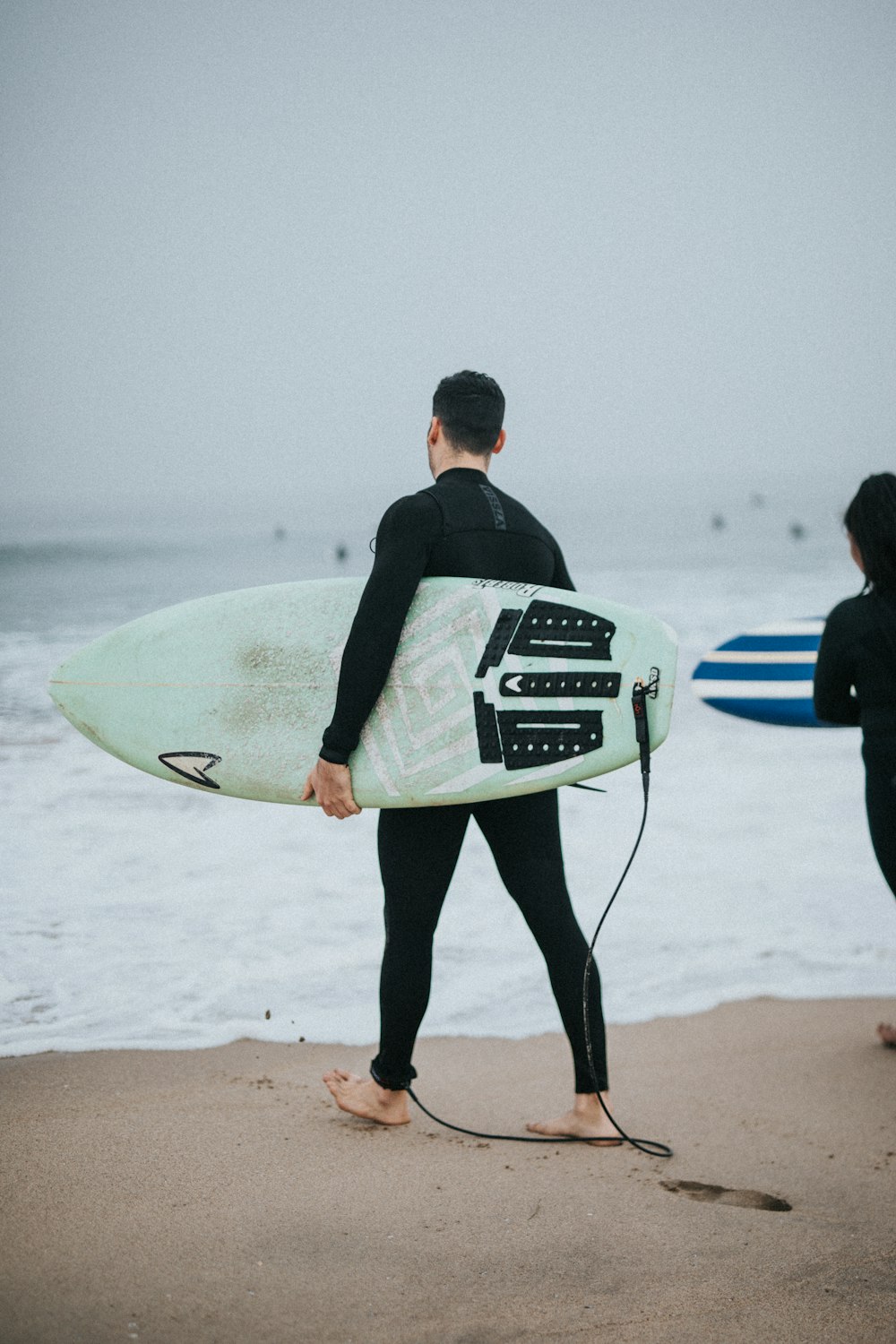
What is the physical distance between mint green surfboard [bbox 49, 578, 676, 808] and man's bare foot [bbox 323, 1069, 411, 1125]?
22.2 inches

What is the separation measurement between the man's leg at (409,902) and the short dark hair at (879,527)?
0.86m

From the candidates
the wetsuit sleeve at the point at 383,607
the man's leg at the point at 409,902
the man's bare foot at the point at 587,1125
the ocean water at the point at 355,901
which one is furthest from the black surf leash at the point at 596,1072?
the ocean water at the point at 355,901

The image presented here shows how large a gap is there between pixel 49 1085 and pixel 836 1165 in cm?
152

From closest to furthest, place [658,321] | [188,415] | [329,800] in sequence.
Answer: [329,800] < [188,415] < [658,321]

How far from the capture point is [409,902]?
1.71 m

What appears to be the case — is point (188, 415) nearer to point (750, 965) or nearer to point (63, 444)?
point (63, 444)

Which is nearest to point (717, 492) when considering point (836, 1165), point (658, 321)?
point (658, 321)

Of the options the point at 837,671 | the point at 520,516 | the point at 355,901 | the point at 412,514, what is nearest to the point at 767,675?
the point at 355,901

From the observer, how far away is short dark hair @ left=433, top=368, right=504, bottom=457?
170 centimetres

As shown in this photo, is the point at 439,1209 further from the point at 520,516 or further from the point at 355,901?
the point at 355,901

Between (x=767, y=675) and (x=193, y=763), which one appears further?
(x=767, y=675)

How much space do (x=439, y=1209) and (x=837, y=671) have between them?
1.16 meters

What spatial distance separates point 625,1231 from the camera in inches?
56.4

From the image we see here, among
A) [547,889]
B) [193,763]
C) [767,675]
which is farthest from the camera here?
[767,675]
